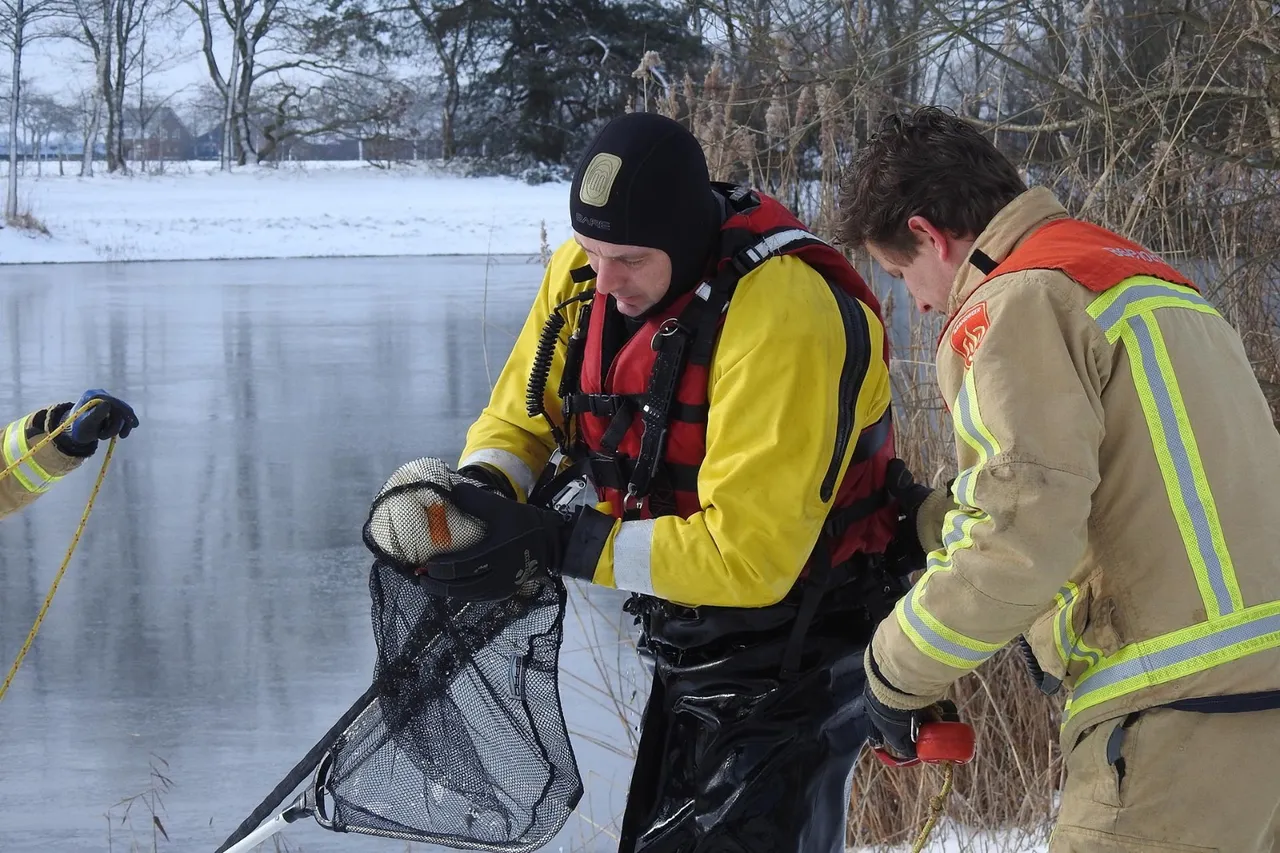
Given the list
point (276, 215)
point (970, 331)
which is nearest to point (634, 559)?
point (970, 331)

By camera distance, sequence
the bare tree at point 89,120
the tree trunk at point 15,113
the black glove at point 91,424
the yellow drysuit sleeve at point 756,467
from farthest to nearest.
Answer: the bare tree at point 89,120
the tree trunk at point 15,113
the black glove at point 91,424
the yellow drysuit sleeve at point 756,467

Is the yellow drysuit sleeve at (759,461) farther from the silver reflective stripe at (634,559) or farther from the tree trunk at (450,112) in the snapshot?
the tree trunk at (450,112)

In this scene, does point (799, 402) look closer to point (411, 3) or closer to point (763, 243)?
point (763, 243)

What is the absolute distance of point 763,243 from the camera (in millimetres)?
1934

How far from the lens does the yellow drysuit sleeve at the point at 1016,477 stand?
4.88 feet

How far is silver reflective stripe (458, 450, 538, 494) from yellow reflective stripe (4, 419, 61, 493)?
0.91 metres

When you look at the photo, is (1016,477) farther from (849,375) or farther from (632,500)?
(632,500)

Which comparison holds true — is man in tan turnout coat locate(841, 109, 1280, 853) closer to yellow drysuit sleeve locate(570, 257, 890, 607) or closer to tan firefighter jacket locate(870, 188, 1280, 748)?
tan firefighter jacket locate(870, 188, 1280, 748)

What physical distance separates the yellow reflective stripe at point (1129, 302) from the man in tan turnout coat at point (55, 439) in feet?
5.78

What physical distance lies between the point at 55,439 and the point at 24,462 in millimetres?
80

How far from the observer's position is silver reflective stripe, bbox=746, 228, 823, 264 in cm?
191

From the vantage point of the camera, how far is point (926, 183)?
71.0 inches

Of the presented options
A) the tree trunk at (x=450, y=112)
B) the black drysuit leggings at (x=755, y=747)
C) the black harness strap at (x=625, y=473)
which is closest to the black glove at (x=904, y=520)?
the black drysuit leggings at (x=755, y=747)

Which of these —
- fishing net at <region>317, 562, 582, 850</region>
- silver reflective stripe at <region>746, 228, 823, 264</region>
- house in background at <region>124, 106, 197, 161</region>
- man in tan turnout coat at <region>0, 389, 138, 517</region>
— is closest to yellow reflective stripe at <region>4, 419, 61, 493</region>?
man in tan turnout coat at <region>0, 389, 138, 517</region>
